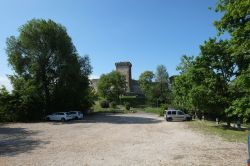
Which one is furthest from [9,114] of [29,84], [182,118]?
[182,118]

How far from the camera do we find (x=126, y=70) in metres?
114

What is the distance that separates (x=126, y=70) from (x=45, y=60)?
70559 mm

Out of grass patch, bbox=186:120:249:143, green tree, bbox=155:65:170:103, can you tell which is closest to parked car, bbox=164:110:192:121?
grass patch, bbox=186:120:249:143

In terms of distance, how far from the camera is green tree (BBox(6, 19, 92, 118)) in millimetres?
43906

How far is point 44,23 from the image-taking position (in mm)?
45188

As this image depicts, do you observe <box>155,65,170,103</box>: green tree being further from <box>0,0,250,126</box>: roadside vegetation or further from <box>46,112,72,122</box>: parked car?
<box>46,112,72,122</box>: parked car

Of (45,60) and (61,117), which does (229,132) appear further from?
(45,60)

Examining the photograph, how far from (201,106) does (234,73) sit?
4746 mm

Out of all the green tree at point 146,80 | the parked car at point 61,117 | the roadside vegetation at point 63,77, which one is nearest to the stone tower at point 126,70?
the green tree at point 146,80

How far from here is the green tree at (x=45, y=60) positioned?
1729 inches

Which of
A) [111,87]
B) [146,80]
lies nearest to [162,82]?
[146,80]

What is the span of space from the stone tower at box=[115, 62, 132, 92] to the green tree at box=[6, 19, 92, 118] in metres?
66.9

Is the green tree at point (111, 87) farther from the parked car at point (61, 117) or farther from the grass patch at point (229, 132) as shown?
the grass patch at point (229, 132)

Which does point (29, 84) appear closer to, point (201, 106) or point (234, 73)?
point (201, 106)
